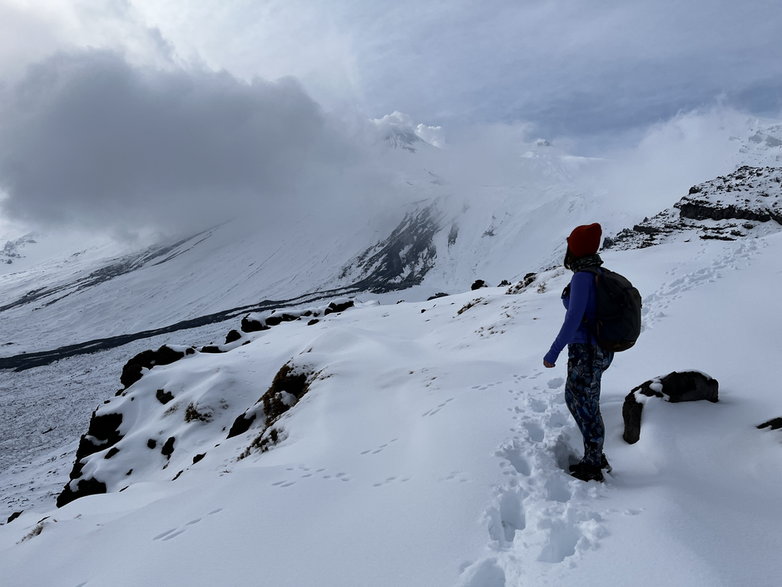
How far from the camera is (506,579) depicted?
3.88m

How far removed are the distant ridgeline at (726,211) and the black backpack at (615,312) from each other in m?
59.5

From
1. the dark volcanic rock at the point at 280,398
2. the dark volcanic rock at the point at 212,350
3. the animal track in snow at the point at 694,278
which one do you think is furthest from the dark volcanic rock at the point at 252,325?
the animal track in snow at the point at 694,278

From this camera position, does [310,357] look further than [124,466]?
No

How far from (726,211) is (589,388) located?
258 feet

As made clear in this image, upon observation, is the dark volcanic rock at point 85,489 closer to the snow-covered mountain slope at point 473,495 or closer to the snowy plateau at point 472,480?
the snowy plateau at point 472,480

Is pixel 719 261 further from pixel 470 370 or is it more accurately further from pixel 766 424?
pixel 766 424

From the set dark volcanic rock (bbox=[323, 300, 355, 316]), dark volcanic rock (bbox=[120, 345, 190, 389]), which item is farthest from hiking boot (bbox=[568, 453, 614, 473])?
dark volcanic rock (bbox=[323, 300, 355, 316])

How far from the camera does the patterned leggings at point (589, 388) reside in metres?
5.24

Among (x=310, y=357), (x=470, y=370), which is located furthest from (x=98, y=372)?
(x=470, y=370)

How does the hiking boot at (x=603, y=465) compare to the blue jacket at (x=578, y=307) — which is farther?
the hiking boot at (x=603, y=465)

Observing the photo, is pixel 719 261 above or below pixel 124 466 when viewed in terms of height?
above

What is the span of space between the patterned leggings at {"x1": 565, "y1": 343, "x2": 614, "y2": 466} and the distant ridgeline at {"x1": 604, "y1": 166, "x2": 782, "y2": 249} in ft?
195

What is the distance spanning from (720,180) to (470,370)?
9208 cm

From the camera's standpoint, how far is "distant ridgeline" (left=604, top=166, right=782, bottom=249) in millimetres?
59428
